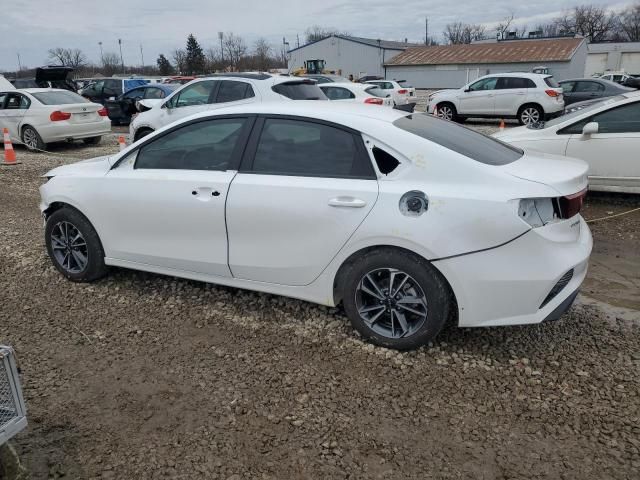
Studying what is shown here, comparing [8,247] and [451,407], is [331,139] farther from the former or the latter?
[8,247]

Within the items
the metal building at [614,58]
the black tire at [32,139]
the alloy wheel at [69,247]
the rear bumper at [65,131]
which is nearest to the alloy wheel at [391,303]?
the alloy wheel at [69,247]

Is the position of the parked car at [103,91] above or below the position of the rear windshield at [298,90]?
above

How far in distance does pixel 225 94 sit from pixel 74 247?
19.9 feet

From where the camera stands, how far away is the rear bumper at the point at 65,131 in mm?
12375

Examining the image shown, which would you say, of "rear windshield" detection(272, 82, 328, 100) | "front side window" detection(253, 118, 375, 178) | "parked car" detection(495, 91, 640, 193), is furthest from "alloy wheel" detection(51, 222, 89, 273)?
"rear windshield" detection(272, 82, 328, 100)

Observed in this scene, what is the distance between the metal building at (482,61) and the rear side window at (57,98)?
138 feet

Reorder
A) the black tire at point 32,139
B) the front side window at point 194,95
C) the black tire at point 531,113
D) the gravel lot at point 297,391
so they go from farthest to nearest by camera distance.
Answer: the black tire at point 531,113 → the black tire at point 32,139 → the front side window at point 194,95 → the gravel lot at point 297,391

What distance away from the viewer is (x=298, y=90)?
393 inches

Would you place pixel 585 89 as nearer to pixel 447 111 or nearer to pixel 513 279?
pixel 447 111

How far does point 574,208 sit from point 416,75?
54.2 metres

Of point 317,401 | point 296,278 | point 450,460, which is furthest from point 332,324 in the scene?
point 450,460

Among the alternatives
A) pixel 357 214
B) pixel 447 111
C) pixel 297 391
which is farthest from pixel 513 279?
pixel 447 111

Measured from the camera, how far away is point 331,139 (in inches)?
144

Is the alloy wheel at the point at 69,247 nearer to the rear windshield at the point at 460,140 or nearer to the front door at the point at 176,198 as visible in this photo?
the front door at the point at 176,198
